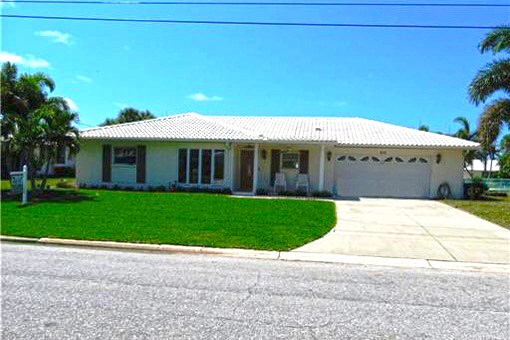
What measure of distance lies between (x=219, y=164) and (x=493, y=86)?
11.9 m

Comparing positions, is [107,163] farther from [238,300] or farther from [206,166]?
[238,300]

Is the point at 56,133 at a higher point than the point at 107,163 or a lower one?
higher

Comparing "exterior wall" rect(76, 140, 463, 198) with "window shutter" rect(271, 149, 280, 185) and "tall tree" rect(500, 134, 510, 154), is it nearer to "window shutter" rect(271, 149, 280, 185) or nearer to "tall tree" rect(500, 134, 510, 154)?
"window shutter" rect(271, 149, 280, 185)

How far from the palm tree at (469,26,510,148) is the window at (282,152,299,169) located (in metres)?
8.13

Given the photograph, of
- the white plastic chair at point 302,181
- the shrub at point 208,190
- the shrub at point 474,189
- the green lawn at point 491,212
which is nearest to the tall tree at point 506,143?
the shrub at point 474,189

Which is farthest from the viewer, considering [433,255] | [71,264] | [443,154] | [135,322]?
[443,154]

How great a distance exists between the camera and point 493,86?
1866cm

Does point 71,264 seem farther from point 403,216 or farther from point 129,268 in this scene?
point 403,216

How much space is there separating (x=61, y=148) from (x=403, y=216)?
12.8 m

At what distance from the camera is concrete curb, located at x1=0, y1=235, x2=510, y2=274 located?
8.48 metres

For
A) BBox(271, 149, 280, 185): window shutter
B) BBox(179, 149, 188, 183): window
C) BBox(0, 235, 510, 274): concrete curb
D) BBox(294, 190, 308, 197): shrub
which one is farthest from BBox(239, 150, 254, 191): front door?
BBox(0, 235, 510, 274): concrete curb

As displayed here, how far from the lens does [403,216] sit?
1518 cm

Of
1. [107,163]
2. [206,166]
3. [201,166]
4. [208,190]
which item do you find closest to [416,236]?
[208,190]

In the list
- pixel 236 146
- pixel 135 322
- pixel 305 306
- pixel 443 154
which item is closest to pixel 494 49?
pixel 443 154
